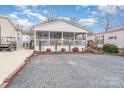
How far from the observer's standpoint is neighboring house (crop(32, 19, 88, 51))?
18.4 m

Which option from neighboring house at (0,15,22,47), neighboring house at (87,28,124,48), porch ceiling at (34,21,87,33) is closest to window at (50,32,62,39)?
porch ceiling at (34,21,87,33)

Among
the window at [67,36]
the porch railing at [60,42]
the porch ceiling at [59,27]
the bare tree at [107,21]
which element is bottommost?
the porch railing at [60,42]

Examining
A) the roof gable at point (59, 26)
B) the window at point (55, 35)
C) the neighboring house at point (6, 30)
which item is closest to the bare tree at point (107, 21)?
the roof gable at point (59, 26)

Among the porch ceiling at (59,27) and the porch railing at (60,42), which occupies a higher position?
the porch ceiling at (59,27)

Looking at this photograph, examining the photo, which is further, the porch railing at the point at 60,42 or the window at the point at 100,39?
the window at the point at 100,39

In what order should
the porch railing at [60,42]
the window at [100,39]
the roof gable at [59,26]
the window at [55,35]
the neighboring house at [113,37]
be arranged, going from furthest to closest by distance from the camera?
the window at [100,39] < the window at [55,35] < the neighboring house at [113,37] < the roof gable at [59,26] < the porch railing at [60,42]

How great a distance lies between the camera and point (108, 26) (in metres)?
34.7

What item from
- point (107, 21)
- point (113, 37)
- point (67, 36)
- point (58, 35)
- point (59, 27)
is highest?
point (107, 21)

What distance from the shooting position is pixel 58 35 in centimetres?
1998

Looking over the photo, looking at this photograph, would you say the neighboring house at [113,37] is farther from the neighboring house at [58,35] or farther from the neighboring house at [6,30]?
the neighboring house at [6,30]

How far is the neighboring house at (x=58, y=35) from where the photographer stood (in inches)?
726

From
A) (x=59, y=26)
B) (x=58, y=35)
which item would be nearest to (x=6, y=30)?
(x=58, y=35)

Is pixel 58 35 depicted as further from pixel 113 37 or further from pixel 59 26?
pixel 113 37
